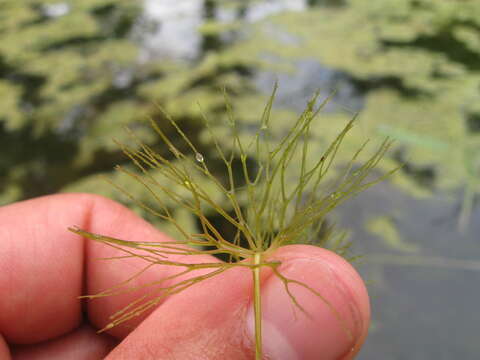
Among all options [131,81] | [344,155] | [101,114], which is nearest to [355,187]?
[344,155]

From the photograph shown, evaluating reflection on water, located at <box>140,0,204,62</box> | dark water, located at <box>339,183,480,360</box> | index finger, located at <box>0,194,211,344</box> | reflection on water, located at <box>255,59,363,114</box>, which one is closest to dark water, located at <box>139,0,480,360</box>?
dark water, located at <box>339,183,480,360</box>

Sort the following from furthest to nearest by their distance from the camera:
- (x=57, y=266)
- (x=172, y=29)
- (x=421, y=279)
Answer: (x=172, y=29), (x=421, y=279), (x=57, y=266)

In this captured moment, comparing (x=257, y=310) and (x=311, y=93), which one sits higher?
(x=257, y=310)

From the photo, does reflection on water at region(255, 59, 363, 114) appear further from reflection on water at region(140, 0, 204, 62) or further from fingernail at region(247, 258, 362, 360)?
fingernail at region(247, 258, 362, 360)

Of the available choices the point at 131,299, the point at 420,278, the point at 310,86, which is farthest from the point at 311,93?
the point at 131,299

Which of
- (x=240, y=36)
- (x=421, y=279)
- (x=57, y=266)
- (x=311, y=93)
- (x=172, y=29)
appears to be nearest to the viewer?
(x=57, y=266)

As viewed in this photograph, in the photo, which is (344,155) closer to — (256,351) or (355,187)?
(355,187)

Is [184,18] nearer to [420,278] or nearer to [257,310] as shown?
[420,278]
